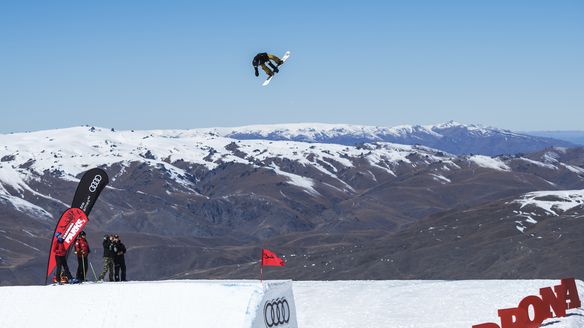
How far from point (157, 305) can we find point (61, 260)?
30.5 ft

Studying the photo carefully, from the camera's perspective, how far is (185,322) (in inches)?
772

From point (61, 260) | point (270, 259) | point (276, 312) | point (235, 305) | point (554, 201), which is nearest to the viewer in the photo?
point (235, 305)

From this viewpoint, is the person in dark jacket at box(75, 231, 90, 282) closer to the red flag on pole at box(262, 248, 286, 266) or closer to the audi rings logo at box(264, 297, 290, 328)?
the red flag on pole at box(262, 248, 286, 266)

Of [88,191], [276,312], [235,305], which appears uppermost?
[88,191]

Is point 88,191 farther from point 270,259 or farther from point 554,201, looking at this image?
point 554,201

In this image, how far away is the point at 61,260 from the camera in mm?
28484

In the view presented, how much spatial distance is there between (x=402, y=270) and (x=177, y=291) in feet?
367

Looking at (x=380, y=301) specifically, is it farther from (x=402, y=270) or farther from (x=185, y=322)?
(x=402, y=270)

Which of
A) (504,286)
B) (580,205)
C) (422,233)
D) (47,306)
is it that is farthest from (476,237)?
(47,306)

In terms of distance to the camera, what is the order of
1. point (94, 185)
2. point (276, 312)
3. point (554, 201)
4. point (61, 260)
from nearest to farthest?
point (276, 312) < point (61, 260) < point (94, 185) < point (554, 201)

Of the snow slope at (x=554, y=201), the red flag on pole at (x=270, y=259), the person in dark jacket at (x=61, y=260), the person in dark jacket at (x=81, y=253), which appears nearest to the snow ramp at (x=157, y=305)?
the red flag on pole at (x=270, y=259)

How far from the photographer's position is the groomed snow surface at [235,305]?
1964cm

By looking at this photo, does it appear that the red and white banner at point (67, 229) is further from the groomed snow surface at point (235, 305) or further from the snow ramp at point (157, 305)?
the snow ramp at point (157, 305)

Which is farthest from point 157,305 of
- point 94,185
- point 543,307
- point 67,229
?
point 543,307
